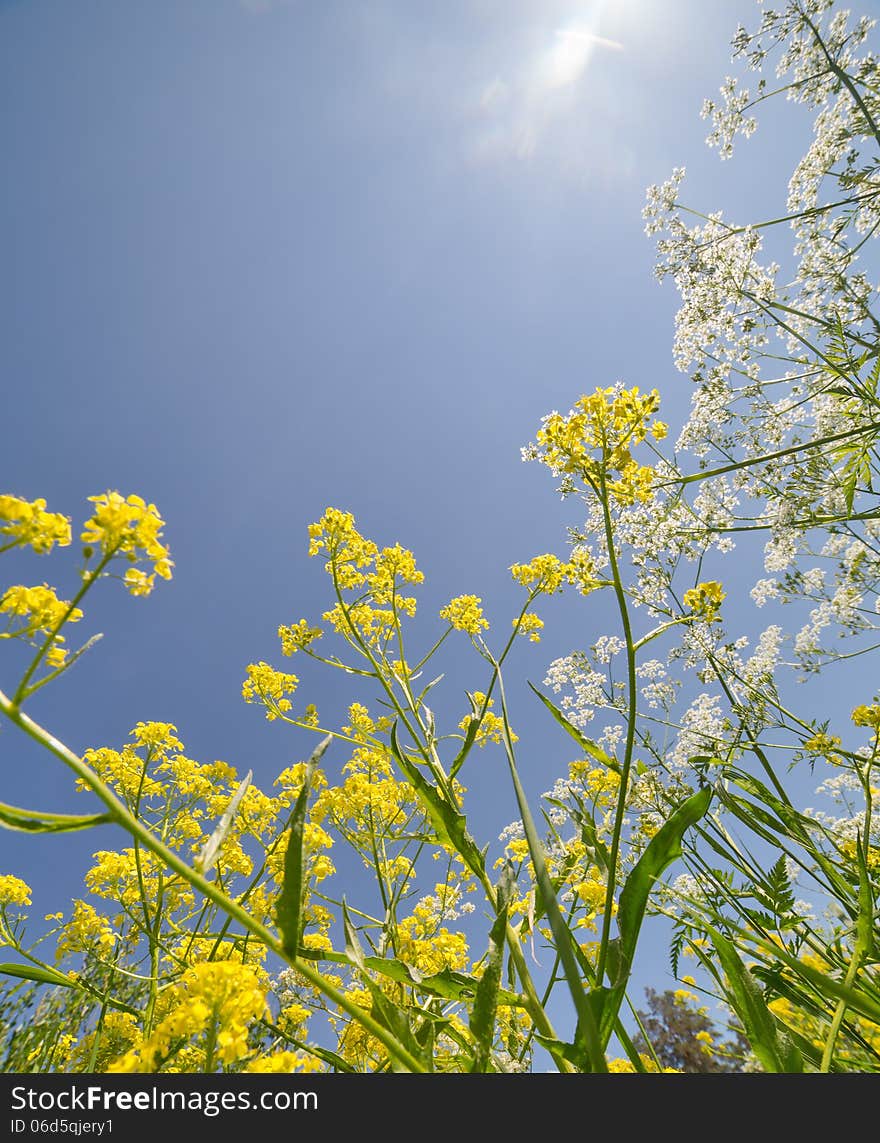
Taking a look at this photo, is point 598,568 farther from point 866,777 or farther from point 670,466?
point 866,777

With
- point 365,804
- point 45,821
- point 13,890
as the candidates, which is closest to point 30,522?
point 45,821

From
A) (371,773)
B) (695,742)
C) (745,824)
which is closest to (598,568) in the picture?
(695,742)

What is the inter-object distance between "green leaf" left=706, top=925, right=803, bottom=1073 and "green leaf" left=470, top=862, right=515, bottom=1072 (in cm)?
42

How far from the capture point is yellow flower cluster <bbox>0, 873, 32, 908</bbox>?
3.51 meters

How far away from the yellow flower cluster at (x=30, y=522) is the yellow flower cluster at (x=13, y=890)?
3.77m

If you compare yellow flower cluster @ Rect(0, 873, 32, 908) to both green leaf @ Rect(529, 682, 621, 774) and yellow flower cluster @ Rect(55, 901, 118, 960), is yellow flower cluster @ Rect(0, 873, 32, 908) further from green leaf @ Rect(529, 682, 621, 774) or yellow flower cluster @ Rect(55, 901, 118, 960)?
green leaf @ Rect(529, 682, 621, 774)

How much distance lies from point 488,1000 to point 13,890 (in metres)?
4.06

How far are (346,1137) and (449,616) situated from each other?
2.54 metres

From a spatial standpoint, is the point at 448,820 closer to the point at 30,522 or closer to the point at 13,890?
the point at 30,522

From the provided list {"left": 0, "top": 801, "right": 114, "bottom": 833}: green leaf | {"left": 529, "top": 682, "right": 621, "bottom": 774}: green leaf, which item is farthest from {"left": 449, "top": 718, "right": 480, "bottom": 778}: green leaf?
{"left": 0, "top": 801, "right": 114, "bottom": 833}: green leaf

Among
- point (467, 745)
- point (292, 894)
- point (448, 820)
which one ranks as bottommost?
point (292, 894)

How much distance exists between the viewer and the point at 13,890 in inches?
139

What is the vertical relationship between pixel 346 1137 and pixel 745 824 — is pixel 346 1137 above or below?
below

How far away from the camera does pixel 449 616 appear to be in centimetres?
331
